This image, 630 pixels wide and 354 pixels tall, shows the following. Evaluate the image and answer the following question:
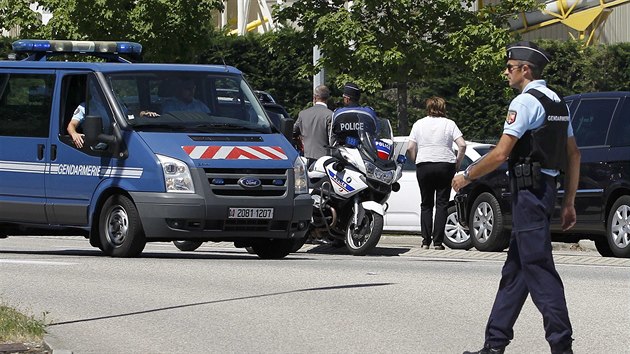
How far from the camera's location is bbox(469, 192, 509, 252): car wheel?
719 inches

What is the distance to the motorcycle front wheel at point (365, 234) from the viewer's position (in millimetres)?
16922

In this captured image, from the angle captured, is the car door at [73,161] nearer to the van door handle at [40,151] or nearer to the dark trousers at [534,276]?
the van door handle at [40,151]

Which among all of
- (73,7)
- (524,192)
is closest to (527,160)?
(524,192)

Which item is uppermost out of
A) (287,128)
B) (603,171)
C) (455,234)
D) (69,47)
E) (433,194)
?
(69,47)

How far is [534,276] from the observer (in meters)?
8.26

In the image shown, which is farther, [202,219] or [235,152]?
[235,152]

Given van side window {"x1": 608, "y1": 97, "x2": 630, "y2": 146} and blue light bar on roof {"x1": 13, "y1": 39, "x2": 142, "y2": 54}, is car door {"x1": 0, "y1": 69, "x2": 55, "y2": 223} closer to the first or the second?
blue light bar on roof {"x1": 13, "y1": 39, "x2": 142, "y2": 54}

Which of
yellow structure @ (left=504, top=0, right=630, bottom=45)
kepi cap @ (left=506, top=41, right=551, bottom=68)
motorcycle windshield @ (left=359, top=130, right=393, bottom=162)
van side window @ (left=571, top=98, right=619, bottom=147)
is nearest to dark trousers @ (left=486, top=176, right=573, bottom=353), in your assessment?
kepi cap @ (left=506, top=41, right=551, bottom=68)

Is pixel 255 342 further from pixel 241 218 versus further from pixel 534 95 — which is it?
pixel 241 218

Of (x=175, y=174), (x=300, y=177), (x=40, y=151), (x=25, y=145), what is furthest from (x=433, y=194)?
(x=25, y=145)

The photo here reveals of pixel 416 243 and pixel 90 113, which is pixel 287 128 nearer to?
pixel 90 113

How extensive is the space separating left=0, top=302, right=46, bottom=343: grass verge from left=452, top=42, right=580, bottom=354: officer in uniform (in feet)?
8.70

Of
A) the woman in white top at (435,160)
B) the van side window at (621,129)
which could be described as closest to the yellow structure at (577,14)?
the woman in white top at (435,160)

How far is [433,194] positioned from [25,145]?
4814mm
